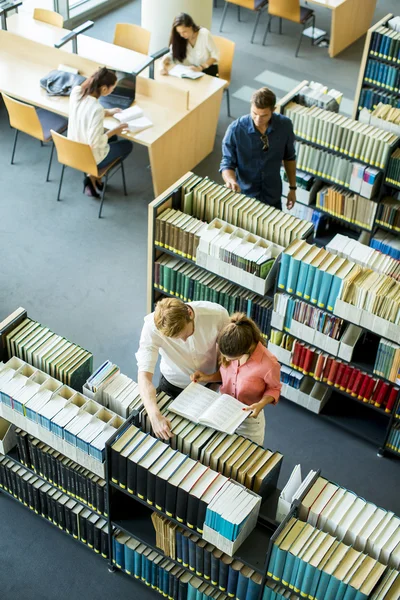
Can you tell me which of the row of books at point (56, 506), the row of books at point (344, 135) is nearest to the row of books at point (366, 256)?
the row of books at point (344, 135)

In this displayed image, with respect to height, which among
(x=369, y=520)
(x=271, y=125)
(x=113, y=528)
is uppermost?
(x=271, y=125)

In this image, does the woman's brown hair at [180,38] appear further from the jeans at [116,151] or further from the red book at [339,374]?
the red book at [339,374]

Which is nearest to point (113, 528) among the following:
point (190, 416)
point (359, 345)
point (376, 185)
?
point (190, 416)

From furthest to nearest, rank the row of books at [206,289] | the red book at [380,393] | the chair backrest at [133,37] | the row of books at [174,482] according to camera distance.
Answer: the chair backrest at [133,37] → the row of books at [206,289] → the red book at [380,393] → the row of books at [174,482]

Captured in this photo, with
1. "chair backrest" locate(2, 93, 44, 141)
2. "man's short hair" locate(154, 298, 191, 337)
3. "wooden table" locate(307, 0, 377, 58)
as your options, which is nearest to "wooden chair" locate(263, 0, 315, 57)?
"wooden table" locate(307, 0, 377, 58)

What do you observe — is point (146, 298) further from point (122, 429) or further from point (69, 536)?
point (122, 429)

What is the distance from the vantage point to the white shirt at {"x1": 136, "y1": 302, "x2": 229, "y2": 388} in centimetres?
436

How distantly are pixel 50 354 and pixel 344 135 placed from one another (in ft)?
11.0

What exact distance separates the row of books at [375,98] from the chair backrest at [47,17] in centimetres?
372

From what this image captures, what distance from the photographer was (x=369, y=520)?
3695mm

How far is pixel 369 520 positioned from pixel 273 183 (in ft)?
10.3

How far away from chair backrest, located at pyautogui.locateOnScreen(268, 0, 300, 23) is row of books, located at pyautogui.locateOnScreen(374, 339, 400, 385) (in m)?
6.34

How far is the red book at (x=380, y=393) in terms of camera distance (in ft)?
17.5

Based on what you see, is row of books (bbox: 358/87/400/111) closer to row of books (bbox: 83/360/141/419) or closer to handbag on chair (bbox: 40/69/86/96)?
handbag on chair (bbox: 40/69/86/96)
